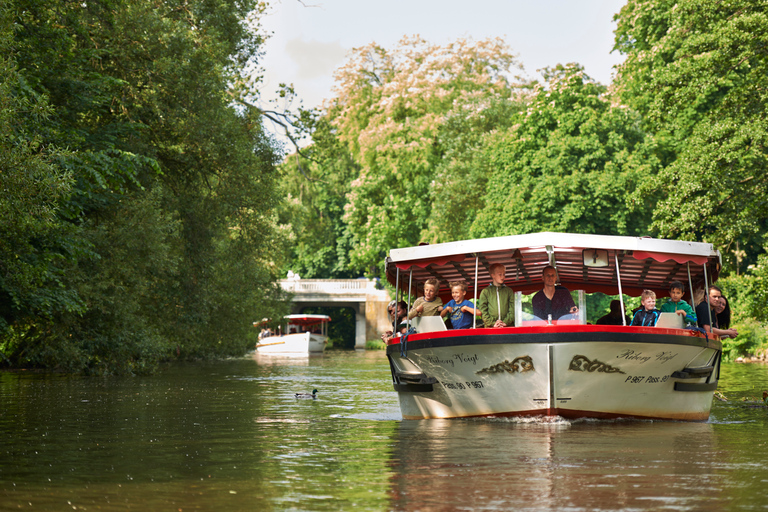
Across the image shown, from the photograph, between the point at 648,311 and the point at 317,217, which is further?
the point at 317,217

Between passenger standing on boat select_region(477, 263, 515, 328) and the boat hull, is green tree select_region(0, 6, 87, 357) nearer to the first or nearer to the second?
the boat hull

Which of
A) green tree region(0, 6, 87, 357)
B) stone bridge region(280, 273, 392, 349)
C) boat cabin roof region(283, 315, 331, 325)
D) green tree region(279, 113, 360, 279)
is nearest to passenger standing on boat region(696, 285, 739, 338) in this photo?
green tree region(0, 6, 87, 357)

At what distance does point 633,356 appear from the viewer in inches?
518

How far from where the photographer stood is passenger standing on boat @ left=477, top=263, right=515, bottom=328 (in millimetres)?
14109

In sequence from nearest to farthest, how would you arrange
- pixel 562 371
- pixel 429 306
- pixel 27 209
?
pixel 562 371 < pixel 429 306 < pixel 27 209

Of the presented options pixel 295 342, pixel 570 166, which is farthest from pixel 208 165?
pixel 295 342

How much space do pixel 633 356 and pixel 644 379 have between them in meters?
0.62

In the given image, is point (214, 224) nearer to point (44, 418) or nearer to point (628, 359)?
point (44, 418)

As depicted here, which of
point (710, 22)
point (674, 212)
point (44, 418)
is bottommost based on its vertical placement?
point (44, 418)

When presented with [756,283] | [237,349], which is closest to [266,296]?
[237,349]

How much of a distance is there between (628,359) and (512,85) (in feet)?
157

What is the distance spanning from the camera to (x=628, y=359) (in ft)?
43.1

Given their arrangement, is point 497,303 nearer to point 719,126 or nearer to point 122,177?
point 122,177

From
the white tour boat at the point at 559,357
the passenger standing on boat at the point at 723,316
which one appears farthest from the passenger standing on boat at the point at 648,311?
the passenger standing on boat at the point at 723,316
